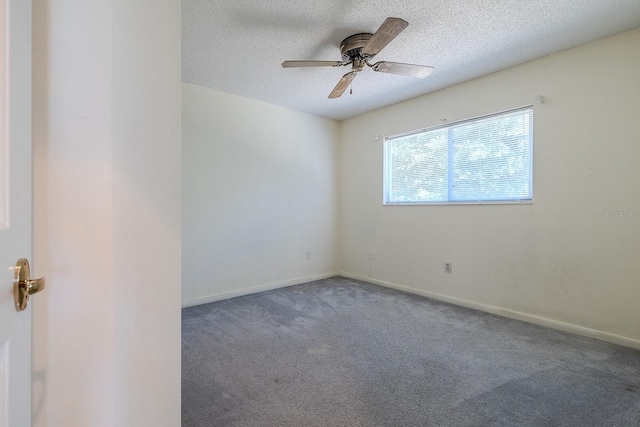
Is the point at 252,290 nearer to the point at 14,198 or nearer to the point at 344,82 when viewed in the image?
the point at 344,82

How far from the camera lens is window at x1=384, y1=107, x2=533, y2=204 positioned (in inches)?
118

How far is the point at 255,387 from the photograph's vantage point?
72.8 inches

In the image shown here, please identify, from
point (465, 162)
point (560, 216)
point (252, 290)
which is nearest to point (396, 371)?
point (560, 216)

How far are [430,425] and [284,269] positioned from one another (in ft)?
9.69

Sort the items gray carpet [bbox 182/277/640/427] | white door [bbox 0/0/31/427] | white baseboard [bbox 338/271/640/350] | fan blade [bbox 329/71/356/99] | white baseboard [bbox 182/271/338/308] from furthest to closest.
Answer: white baseboard [bbox 182/271/338/308] < fan blade [bbox 329/71/356/99] < white baseboard [bbox 338/271/640/350] < gray carpet [bbox 182/277/640/427] < white door [bbox 0/0/31/427]

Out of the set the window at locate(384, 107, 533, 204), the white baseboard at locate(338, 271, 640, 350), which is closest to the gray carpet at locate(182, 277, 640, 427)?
the white baseboard at locate(338, 271, 640, 350)

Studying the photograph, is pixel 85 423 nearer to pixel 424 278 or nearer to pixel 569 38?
pixel 424 278

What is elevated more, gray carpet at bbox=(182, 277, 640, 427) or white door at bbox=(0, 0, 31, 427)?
white door at bbox=(0, 0, 31, 427)

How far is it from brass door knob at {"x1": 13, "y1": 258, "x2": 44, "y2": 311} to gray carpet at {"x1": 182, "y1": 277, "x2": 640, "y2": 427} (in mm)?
1236

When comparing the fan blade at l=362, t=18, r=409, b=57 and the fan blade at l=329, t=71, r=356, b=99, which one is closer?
the fan blade at l=362, t=18, r=409, b=57

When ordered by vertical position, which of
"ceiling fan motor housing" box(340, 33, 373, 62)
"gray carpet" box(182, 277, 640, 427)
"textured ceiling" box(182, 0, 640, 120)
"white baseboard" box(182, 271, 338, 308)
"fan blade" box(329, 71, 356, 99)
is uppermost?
"textured ceiling" box(182, 0, 640, 120)

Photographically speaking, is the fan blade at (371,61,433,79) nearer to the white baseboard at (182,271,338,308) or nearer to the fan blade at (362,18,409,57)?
the fan blade at (362,18,409,57)

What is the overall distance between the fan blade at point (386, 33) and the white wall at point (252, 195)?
2137 mm

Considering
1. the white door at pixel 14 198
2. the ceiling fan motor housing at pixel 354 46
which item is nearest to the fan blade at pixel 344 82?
the ceiling fan motor housing at pixel 354 46
